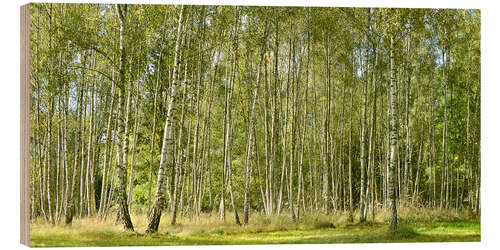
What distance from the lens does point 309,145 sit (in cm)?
977

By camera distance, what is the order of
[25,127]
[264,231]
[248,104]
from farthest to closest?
1. [248,104]
2. [264,231]
3. [25,127]

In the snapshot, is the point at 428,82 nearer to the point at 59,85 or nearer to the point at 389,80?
the point at 389,80

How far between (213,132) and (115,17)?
2.90m

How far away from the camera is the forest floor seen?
7566 mm

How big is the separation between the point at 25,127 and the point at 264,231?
407 centimetres

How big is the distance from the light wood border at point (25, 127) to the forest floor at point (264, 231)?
26 centimetres

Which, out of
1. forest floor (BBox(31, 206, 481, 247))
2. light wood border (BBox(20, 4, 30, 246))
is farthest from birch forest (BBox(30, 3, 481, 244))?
light wood border (BBox(20, 4, 30, 246))

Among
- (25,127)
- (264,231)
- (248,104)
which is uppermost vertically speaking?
(248,104)

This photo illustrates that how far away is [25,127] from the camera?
24.5 ft

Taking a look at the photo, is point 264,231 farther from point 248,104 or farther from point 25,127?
point 25,127

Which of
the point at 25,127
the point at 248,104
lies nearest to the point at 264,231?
the point at 248,104

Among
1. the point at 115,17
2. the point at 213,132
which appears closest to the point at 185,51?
the point at 115,17

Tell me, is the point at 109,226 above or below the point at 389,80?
below

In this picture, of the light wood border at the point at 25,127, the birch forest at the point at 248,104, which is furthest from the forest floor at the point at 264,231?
the light wood border at the point at 25,127
